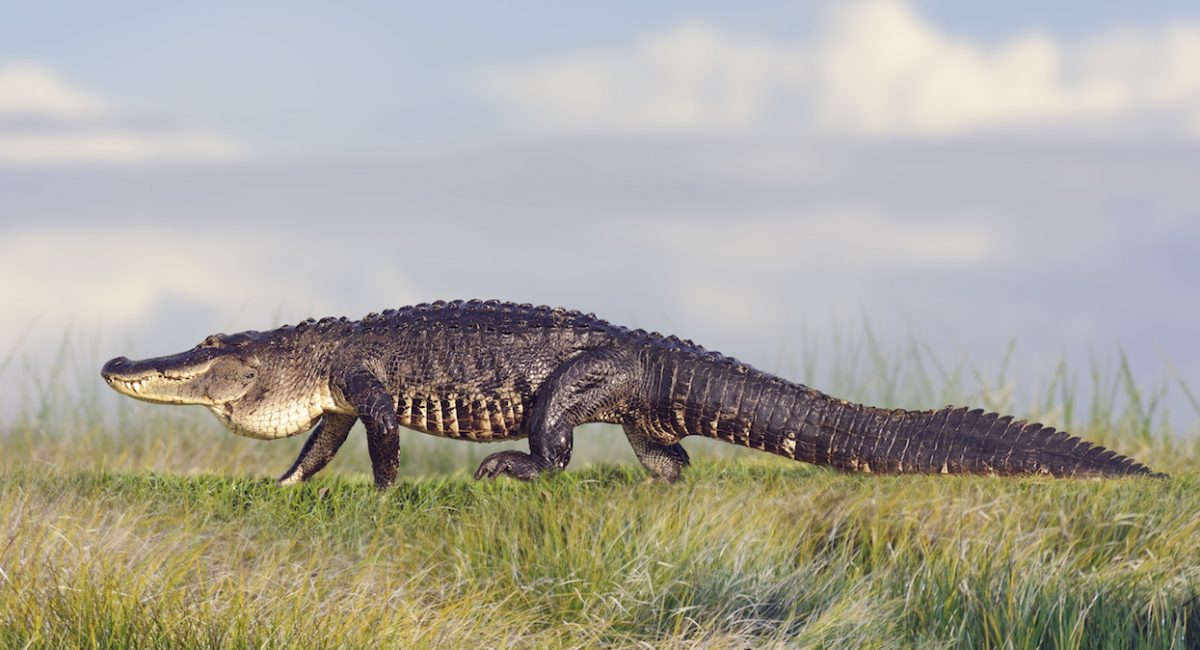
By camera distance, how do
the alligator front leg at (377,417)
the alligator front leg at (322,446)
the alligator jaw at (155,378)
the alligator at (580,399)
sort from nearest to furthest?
the alligator at (580,399)
the alligator front leg at (377,417)
the alligator jaw at (155,378)
the alligator front leg at (322,446)

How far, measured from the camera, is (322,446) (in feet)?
29.5

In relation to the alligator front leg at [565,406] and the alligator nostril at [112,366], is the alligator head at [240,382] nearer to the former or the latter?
the alligator nostril at [112,366]

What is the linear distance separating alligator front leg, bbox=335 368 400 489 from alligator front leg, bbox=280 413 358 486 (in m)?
0.62

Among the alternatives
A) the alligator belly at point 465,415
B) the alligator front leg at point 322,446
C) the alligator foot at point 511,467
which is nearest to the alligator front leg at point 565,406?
the alligator foot at point 511,467

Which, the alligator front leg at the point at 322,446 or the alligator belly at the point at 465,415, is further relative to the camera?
the alligator front leg at the point at 322,446

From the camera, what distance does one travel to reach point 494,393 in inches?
321

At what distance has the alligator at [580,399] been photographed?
8039mm

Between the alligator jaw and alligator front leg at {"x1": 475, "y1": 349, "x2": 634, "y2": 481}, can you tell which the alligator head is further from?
alligator front leg at {"x1": 475, "y1": 349, "x2": 634, "y2": 481}

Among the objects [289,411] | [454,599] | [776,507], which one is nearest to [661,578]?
[454,599]

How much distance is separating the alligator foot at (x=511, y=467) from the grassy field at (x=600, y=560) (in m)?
0.09

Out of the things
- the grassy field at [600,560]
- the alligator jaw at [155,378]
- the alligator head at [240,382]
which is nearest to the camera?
the grassy field at [600,560]

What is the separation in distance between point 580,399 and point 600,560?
1.61 m

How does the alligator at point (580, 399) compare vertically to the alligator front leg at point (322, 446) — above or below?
above

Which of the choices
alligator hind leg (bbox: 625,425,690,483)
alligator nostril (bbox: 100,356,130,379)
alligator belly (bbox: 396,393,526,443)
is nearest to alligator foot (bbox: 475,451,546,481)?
alligator belly (bbox: 396,393,526,443)
